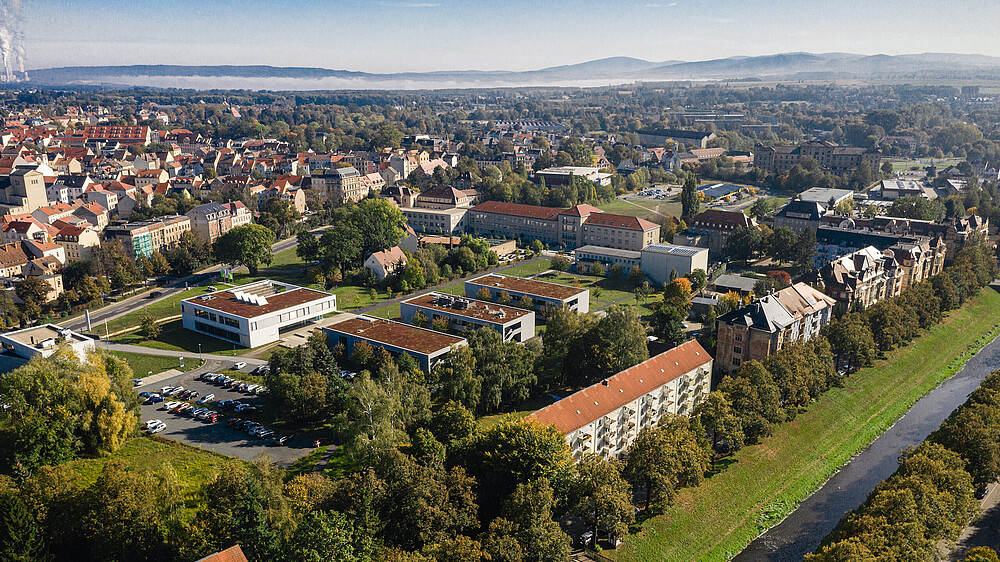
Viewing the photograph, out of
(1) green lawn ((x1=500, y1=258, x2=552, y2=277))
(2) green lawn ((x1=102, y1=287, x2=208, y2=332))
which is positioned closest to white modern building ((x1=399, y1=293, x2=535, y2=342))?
(1) green lawn ((x1=500, y1=258, x2=552, y2=277))

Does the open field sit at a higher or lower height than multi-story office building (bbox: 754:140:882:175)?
lower

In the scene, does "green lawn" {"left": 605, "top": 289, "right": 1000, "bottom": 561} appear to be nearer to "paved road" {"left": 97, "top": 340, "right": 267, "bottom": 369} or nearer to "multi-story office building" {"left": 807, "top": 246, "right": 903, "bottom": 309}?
"multi-story office building" {"left": 807, "top": 246, "right": 903, "bottom": 309}

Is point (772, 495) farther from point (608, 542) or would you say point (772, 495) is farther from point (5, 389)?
point (5, 389)

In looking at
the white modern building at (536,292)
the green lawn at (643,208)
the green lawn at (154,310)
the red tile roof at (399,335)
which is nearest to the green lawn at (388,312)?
the white modern building at (536,292)

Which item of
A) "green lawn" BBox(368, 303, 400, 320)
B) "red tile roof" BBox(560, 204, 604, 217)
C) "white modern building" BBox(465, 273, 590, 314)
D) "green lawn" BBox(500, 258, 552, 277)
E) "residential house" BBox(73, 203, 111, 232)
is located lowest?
"green lawn" BBox(500, 258, 552, 277)

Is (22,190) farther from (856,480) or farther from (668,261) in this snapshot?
(856,480)

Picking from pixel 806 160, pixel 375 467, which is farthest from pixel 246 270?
pixel 806 160

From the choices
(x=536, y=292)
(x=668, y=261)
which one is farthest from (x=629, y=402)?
(x=668, y=261)

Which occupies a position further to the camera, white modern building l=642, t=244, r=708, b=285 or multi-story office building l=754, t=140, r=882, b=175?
multi-story office building l=754, t=140, r=882, b=175
